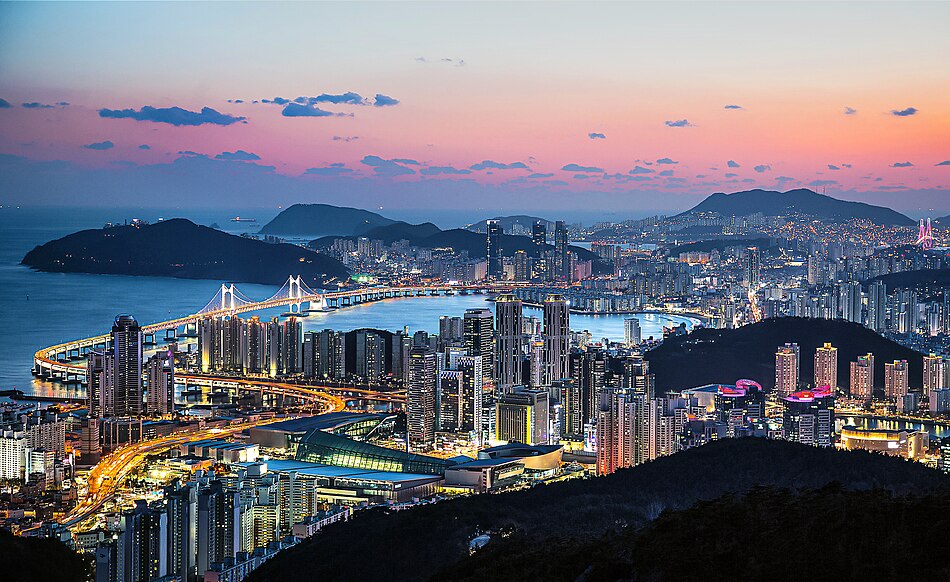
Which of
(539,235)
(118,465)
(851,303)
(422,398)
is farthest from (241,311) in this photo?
(539,235)

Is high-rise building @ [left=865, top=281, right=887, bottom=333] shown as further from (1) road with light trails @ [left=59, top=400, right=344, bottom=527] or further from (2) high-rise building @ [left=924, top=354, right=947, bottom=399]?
(1) road with light trails @ [left=59, top=400, right=344, bottom=527]

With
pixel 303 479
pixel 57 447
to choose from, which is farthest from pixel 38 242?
pixel 303 479

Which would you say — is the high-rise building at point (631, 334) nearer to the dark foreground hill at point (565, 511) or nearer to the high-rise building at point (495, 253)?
the dark foreground hill at point (565, 511)

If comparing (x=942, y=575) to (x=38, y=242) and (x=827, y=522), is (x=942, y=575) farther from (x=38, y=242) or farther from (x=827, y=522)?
(x=38, y=242)

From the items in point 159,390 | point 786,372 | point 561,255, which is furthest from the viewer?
point 561,255

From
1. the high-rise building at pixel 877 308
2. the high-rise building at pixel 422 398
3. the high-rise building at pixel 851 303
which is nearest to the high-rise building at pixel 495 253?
the high-rise building at pixel 851 303

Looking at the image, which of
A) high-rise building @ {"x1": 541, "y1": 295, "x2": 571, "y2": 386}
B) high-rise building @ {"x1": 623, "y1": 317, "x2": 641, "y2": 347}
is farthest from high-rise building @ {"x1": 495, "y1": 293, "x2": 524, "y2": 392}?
high-rise building @ {"x1": 623, "y1": 317, "x2": 641, "y2": 347}

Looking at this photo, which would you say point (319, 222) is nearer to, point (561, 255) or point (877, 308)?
point (561, 255)
